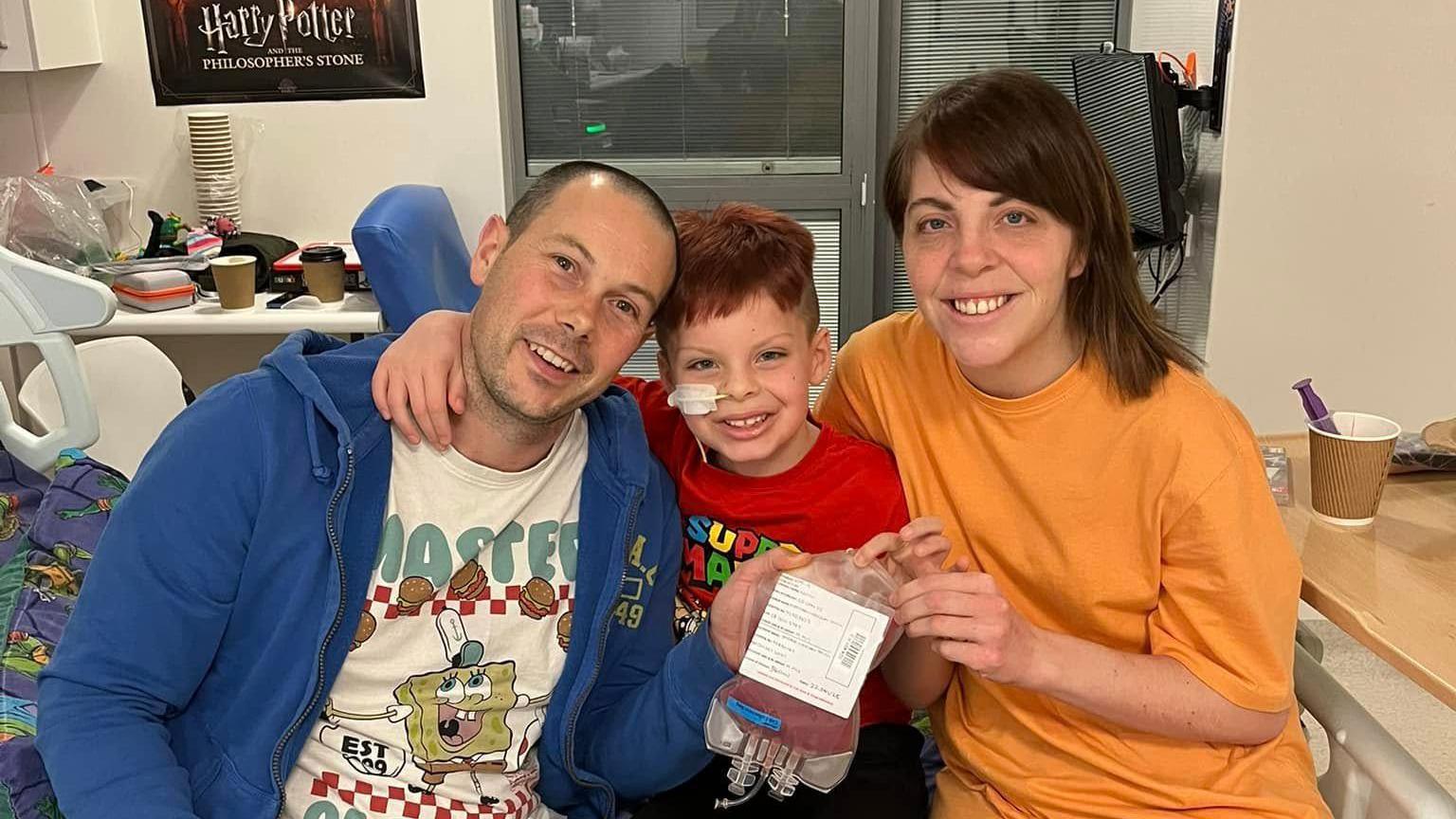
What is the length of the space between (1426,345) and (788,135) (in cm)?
206

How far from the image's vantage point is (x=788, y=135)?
4027 mm

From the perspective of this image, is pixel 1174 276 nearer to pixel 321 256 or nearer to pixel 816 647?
pixel 321 256

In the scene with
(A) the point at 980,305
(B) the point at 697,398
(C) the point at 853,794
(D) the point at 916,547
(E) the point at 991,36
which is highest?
(E) the point at 991,36

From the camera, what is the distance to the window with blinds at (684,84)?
154 inches

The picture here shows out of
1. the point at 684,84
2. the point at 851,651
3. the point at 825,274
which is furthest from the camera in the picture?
the point at 825,274

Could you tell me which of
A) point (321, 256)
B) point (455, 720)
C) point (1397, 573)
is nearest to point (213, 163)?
point (321, 256)

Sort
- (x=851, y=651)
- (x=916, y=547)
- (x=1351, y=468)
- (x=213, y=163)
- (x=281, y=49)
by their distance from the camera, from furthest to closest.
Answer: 1. (x=281, y=49)
2. (x=213, y=163)
3. (x=1351, y=468)
4. (x=916, y=547)
5. (x=851, y=651)

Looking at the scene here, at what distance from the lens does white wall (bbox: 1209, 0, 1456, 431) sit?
8.41 feet

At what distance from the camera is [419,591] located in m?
1.39

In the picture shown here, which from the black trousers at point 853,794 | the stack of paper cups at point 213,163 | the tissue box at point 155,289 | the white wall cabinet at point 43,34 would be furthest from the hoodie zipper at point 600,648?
the white wall cabinet at point 43,34

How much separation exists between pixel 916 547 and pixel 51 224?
300 centimetres

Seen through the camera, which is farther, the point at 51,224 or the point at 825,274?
the point at 825,274

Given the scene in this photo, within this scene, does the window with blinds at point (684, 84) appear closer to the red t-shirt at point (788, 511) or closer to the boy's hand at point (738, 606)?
the red t-shirt at point (788, 511)

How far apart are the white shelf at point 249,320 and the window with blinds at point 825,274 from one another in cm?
109
